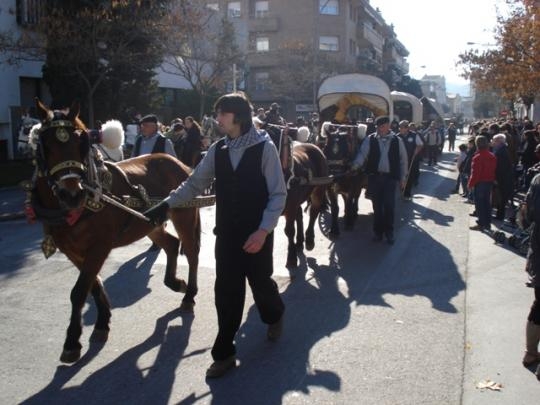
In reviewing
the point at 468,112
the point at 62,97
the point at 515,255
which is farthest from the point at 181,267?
the point at 468,112

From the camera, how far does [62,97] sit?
77.8 feet

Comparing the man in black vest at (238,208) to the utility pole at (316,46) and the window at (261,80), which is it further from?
the window at (261,80)

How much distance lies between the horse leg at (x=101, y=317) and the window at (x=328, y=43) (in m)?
50.6

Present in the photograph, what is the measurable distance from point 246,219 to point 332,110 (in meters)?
14.7

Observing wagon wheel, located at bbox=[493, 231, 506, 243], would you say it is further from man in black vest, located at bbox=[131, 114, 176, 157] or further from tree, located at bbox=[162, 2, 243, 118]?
tree, located at bbox=[162, 2, 243, 118]

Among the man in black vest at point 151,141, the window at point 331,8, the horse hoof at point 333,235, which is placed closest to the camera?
the man in black vest at point 151,141

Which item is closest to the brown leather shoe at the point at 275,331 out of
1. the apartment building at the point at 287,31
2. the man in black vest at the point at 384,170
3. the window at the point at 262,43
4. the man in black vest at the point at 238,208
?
the man in black vest at the point at 238,208

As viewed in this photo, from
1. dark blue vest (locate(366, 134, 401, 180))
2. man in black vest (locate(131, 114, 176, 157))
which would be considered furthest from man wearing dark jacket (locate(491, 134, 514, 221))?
man in black vest (locate(131, 114, 176, 157))

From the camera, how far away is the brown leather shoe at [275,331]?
A: 5468 millimetres

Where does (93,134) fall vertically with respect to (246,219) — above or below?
above

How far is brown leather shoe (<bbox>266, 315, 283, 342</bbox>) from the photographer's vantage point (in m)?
5.47

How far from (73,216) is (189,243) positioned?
1.83m

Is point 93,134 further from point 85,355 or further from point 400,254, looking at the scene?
point 400,254

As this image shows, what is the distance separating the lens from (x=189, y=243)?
260 inches
